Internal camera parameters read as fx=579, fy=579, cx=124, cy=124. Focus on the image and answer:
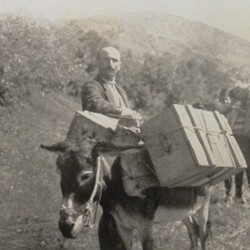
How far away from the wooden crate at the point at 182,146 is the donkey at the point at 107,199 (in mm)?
257

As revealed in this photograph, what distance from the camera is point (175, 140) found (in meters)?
4.41

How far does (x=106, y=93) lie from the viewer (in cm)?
524

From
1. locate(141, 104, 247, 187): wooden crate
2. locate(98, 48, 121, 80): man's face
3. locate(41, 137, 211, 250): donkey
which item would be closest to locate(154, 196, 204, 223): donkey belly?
locate(41, 137, 211, 250): donkey

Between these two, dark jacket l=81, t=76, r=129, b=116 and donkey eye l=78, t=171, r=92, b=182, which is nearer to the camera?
donkey eye l=78, t=171, r=92, b=182

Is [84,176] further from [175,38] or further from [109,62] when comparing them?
[175,38]

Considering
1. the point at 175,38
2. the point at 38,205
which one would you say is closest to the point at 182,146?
the point at 38,205

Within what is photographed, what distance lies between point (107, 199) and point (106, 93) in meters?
1.05

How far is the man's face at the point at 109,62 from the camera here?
5.25 meters

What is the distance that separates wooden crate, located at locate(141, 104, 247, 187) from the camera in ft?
14.2

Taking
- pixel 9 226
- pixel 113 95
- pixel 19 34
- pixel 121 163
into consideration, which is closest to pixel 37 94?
pixel 19 34

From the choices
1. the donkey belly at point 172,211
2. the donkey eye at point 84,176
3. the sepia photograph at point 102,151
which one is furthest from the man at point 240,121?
the donkey eye at point 84,176

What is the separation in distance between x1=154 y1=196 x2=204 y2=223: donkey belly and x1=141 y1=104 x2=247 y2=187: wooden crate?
1.25 feet

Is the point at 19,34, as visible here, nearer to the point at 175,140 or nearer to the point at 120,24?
the point at 120,24

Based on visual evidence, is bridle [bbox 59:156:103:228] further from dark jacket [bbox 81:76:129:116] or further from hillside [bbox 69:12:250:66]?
hillside [bbox 69:12:250:66]
